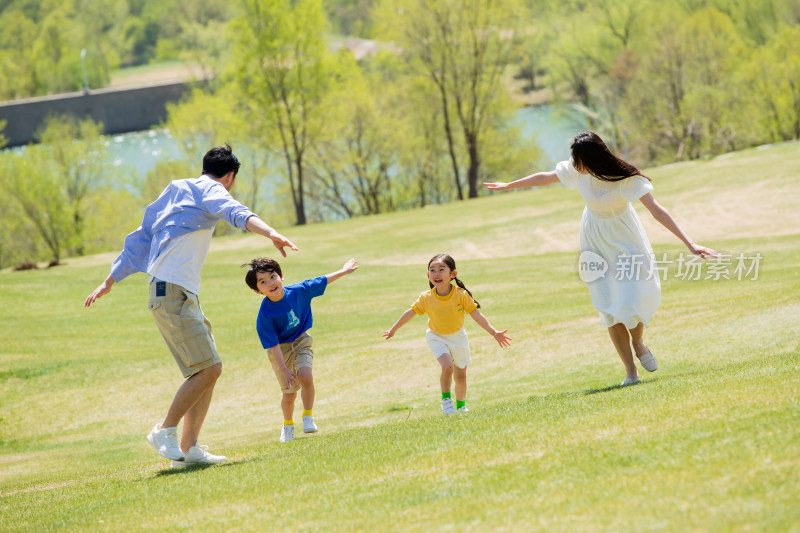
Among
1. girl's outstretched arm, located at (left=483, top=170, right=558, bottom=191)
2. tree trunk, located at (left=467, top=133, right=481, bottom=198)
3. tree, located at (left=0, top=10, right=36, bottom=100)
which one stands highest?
tree, located at (left=0, top=10, right=36, bottom=100)

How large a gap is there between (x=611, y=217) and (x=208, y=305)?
50.9ft

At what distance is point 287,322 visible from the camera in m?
8.73

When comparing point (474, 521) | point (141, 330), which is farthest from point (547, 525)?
point (141, 330)

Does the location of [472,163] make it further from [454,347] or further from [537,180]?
[537,180]

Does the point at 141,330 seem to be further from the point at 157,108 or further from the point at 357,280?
the point at 157,108

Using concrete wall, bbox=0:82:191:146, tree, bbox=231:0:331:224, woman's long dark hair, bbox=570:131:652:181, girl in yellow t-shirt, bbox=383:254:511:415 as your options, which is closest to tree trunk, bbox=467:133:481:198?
tree, bbox=231:0:331:224

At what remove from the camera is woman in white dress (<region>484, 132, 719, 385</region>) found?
26.1 ft

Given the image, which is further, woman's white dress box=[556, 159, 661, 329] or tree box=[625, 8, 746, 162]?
tree box=[625, 8, 746, 162]

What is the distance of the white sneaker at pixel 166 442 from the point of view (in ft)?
24.5

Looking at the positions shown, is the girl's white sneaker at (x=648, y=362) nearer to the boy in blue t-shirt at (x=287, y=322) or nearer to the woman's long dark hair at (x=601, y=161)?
the woman's long dark hair at (x=601, y=161)

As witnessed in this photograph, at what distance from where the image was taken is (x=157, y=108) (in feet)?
301

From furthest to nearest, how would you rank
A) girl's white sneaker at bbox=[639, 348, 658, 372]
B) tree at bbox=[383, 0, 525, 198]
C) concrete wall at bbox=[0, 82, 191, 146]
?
concrete wall at bbox=[0, 82, 191, 146] < tree at bbox=[383, 0, 525, 198] < girl's white sneaker at bbox=[639, 348, 658, 372]

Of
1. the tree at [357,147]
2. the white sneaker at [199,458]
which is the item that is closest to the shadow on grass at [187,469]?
the white sneaker at [199,458]

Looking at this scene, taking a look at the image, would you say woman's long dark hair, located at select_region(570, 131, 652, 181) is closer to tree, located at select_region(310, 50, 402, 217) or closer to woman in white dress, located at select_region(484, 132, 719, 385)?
woman in white dress, located at select_region(484, 132, 719, 385)
